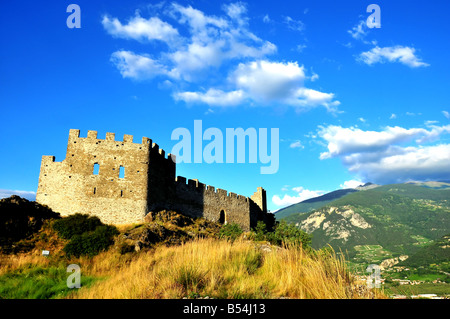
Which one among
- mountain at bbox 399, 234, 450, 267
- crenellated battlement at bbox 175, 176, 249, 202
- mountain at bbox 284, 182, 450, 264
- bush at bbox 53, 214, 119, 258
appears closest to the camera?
bush at bbox 53, 214, 119, 258

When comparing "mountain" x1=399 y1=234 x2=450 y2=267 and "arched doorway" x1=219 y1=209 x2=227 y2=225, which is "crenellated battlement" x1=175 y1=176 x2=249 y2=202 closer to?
"arched doorway" x1=219 y1=209 x2=227 y2=225

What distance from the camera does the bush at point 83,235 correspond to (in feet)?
49.8

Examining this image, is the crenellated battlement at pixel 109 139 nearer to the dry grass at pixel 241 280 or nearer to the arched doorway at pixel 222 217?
the arched doorway at pixel 222 217

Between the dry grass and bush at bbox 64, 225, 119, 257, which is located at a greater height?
the dry grass

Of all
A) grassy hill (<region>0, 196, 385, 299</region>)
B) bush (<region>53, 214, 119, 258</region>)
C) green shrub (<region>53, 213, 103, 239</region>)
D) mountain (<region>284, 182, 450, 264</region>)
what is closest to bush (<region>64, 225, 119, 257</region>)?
bush (<region>53, 214, 119, 258</region>)

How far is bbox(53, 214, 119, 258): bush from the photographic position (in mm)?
15188

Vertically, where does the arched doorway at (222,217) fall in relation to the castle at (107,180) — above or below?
below

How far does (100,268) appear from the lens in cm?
1101

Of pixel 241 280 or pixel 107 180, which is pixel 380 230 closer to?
pixel 107 180

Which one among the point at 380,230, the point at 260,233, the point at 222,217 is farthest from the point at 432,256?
the point at 260,233

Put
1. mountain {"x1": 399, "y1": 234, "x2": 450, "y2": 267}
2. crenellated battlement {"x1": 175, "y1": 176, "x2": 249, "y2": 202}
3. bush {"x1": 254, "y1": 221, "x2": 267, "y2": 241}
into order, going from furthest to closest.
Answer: mountain {"x1": 399, "y1": 234, "x2": 450, "y2": 267}, crenellated battlement {"x1": 175, "y1": 176, "x2": 249, "y2": 202}, bush {"x1": 254, "y1": 221, "x2": 267, "y2": 241}

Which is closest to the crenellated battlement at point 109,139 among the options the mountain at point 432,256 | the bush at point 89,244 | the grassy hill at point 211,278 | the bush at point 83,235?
the bush at point 83,235

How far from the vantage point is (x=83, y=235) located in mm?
16625
